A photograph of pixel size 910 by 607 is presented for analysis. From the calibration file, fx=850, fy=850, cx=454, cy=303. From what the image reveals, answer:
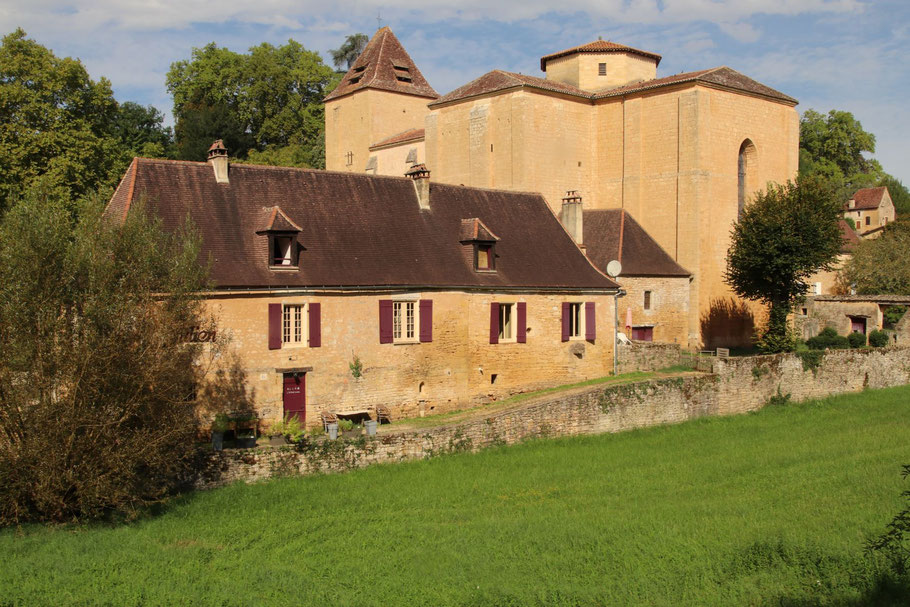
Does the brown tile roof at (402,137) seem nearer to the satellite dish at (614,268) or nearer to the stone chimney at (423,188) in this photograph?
the satellite dish at (614,268)

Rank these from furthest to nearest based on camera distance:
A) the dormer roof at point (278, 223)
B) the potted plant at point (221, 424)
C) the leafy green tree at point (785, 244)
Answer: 1. the leafy green tree at point (785, 244)
2. the dormer roof at point (278, 223)
3. the potted plant at point (221, 424)

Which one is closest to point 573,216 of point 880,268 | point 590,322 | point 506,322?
point 590,322

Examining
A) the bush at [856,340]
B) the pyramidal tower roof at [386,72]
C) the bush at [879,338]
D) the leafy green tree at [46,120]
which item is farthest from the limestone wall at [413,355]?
the pyramidal tower roof at [386,72]

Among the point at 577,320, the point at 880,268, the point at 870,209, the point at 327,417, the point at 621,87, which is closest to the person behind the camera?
the point at 327,417

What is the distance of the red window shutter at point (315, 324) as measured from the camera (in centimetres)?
2198

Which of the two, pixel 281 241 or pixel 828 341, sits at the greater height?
pixel 281 241

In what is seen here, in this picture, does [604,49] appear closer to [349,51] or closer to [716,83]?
[716,83]

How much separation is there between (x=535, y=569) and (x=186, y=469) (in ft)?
24.8

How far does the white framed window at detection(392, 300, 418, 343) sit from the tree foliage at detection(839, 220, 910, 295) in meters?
28.5

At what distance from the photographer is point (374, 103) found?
173 feet

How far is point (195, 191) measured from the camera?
22.5 m

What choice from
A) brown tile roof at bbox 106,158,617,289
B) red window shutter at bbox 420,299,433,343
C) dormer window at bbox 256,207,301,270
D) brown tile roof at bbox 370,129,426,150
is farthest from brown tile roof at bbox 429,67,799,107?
dormer window at bbox 256,207,301,270

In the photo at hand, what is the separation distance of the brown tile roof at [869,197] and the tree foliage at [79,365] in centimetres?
7429

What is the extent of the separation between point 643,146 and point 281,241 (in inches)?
882
